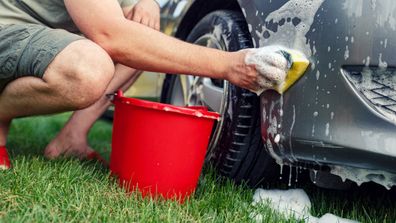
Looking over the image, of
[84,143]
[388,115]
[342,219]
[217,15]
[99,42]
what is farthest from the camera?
[84,143]

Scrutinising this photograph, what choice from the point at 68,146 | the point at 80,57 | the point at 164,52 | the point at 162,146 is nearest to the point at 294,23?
the point at 164,52

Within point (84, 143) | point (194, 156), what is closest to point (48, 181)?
point (194, 156)

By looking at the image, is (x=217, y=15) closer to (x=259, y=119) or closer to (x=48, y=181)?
(x=259, y=119)

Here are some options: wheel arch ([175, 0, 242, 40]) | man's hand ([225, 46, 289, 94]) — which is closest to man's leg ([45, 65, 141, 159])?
wheel arch ([175, 0, 242, 40])

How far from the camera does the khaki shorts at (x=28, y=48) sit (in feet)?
6.73

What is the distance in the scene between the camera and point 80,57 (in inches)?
78.7

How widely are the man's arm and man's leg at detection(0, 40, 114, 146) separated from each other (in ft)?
0.22

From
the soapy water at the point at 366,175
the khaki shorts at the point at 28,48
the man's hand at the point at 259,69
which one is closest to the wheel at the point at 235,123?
the man's hand at the point at 259,69

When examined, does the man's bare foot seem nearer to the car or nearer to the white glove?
the car

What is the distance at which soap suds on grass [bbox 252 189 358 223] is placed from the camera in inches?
74.4

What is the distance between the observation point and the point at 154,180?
196 cm

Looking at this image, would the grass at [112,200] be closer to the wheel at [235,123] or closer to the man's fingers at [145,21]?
the wheel at [235,123]

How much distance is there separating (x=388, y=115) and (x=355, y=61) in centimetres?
17

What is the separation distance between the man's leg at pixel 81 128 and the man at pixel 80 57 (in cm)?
33
